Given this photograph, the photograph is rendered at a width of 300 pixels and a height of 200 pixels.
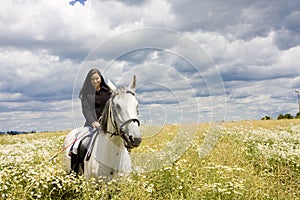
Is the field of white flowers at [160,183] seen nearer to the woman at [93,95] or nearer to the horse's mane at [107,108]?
the horse's mane at [107,108]

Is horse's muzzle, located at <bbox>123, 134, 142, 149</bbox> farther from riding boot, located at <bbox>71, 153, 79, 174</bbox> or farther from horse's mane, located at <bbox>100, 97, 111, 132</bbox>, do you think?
riding boot, located at <bbox>71, 153, 79, 174</bbox>

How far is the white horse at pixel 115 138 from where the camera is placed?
5105 mm

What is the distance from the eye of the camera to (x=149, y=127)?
6.20 meters

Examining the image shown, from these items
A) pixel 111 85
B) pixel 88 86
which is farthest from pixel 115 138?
pixel 88 86

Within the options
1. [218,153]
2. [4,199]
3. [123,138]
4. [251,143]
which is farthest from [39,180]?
[251,143]

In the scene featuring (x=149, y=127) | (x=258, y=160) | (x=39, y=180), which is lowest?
(x=258, y=160)

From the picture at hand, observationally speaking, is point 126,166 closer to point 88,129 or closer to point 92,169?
point 92,169

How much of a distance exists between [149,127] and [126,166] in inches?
34.8

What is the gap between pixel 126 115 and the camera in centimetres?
517

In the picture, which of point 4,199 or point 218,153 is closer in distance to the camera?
point 4,199

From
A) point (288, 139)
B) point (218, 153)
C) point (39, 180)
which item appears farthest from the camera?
point (288, 139)

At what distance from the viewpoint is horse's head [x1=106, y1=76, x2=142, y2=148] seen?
500 centimetres

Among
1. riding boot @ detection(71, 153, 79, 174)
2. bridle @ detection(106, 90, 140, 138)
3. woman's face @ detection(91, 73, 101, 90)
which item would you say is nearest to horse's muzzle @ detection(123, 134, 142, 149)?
bridle @ detection(106, 90, 140, 138)

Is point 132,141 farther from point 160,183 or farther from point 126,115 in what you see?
point 160,183
